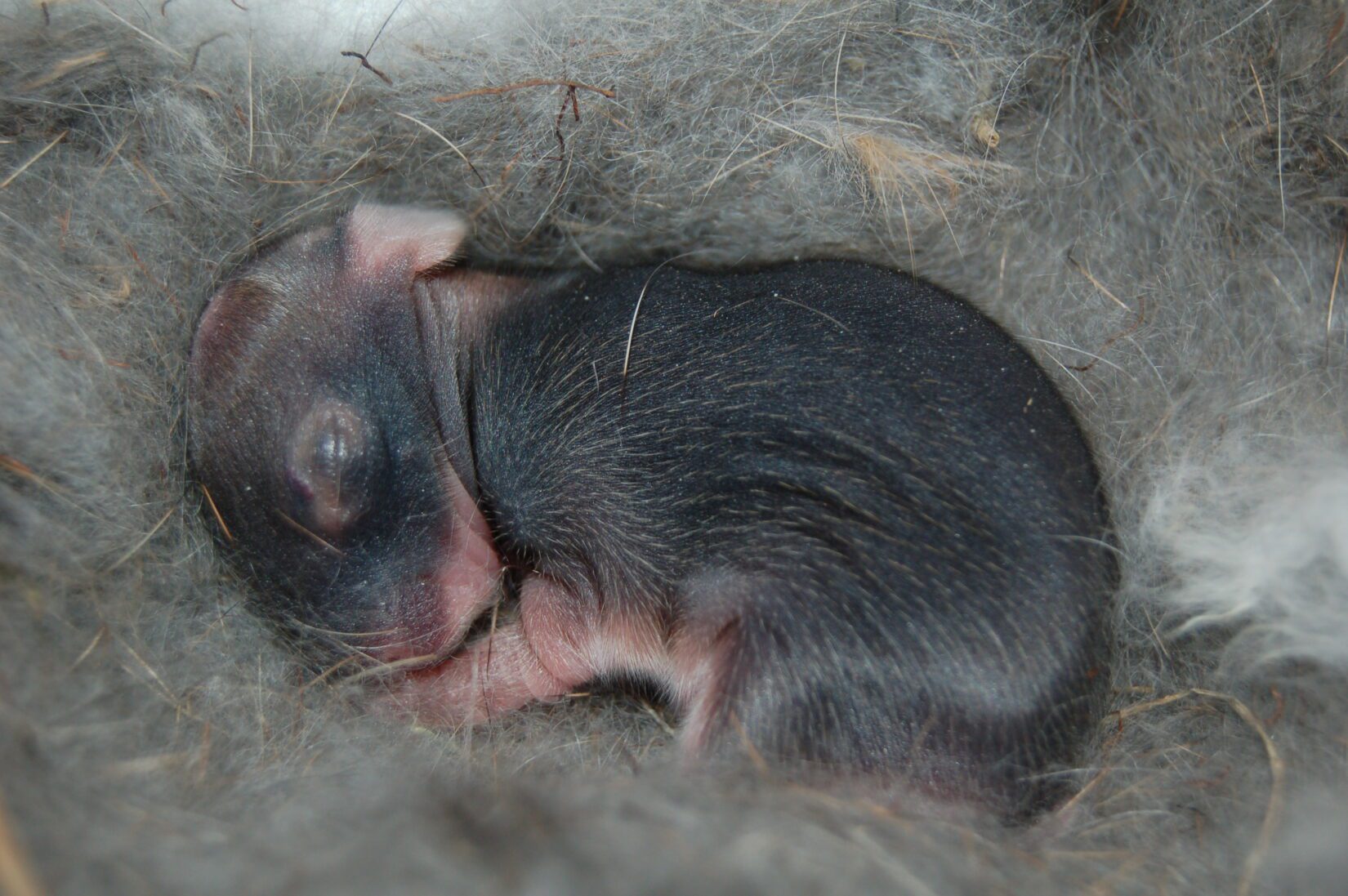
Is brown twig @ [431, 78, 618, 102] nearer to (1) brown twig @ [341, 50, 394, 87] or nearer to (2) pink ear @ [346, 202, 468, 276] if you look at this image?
(1) brown twig @ [341, 50, 394, 87]

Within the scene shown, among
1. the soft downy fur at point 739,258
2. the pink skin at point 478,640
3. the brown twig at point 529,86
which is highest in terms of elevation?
the brown twig at point 529,86

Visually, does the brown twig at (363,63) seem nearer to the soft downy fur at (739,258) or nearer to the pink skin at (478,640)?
the soft downy fur at (739,258)

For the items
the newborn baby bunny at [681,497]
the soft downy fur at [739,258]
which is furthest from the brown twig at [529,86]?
the newborn baby bunny at [681,497]

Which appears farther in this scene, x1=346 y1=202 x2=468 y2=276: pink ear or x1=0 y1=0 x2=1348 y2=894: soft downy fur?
x1=346 y1=202 x2=468 y2=276: pink ear

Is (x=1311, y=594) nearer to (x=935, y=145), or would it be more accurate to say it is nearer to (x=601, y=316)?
(x=935, y=145)

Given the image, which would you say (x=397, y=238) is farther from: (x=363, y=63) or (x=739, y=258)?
(x=739, y=258)

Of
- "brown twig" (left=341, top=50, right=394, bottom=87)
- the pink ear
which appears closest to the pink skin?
the pink ear
